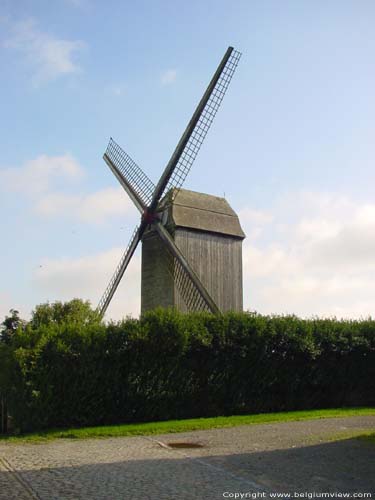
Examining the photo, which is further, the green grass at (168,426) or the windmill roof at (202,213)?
the windmill roof at (202,213)

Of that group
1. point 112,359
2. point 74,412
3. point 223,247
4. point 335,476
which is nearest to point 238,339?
point 112,359

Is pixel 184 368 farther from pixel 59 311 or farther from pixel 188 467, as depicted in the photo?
pixel 59 311

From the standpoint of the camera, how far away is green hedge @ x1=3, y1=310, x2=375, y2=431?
17938mm

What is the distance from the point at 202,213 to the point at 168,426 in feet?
50.2

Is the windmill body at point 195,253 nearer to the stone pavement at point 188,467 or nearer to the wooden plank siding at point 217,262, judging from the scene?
the wooden plank siding at point 217,262

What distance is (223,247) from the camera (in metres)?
31.1

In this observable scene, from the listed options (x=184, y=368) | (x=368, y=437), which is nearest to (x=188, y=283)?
(x=184, y=368)

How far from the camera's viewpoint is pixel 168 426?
17.5m

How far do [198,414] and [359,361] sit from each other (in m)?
8.32

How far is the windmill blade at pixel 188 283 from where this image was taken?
89.0 feet

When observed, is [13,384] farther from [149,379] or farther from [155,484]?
[155,484]


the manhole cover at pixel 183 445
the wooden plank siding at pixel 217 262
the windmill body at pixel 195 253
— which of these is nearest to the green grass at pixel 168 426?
the manhole cover at pixel 183 445

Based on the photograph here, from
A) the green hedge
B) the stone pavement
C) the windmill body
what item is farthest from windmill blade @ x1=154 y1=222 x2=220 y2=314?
the stone pavement

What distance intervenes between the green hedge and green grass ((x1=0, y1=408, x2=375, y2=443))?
82cm
